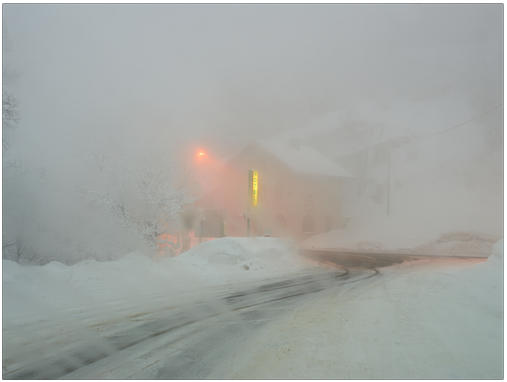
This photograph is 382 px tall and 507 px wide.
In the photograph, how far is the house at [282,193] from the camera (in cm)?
3469

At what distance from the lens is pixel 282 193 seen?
116 feet

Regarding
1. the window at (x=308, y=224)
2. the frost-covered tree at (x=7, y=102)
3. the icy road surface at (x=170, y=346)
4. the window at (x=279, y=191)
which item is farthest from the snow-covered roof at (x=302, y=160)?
the icy road surface at (x=170, y=346)

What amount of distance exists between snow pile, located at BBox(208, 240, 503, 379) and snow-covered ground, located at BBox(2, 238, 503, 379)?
0.05 ft

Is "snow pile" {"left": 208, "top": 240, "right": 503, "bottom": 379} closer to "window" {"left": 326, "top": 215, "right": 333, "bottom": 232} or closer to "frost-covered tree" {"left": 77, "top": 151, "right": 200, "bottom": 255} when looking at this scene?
"frost-covered tree" {"left": 77, "top": 151, "right": 200, "bottom": 255}

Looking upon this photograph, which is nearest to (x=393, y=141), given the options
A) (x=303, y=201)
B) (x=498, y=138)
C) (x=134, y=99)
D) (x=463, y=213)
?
(x=498, y=138)

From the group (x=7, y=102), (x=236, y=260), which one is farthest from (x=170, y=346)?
(x=7, y=102)

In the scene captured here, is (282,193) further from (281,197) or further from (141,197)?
(141,197)

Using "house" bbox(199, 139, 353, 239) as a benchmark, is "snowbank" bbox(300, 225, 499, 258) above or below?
below

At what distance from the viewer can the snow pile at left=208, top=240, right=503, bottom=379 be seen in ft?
13.0

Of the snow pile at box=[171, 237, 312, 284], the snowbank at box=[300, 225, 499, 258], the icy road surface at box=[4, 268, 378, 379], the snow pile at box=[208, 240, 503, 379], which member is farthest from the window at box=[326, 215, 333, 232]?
the icy road surface at box=[4, 268, 378, 379]

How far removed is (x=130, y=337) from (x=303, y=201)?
100ft

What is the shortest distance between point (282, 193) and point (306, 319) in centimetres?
2958

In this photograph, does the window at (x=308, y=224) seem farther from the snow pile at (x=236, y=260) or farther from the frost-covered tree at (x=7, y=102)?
the frost-covered tree at (x=7, y=102)

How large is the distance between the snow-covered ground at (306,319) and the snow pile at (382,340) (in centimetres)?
2
